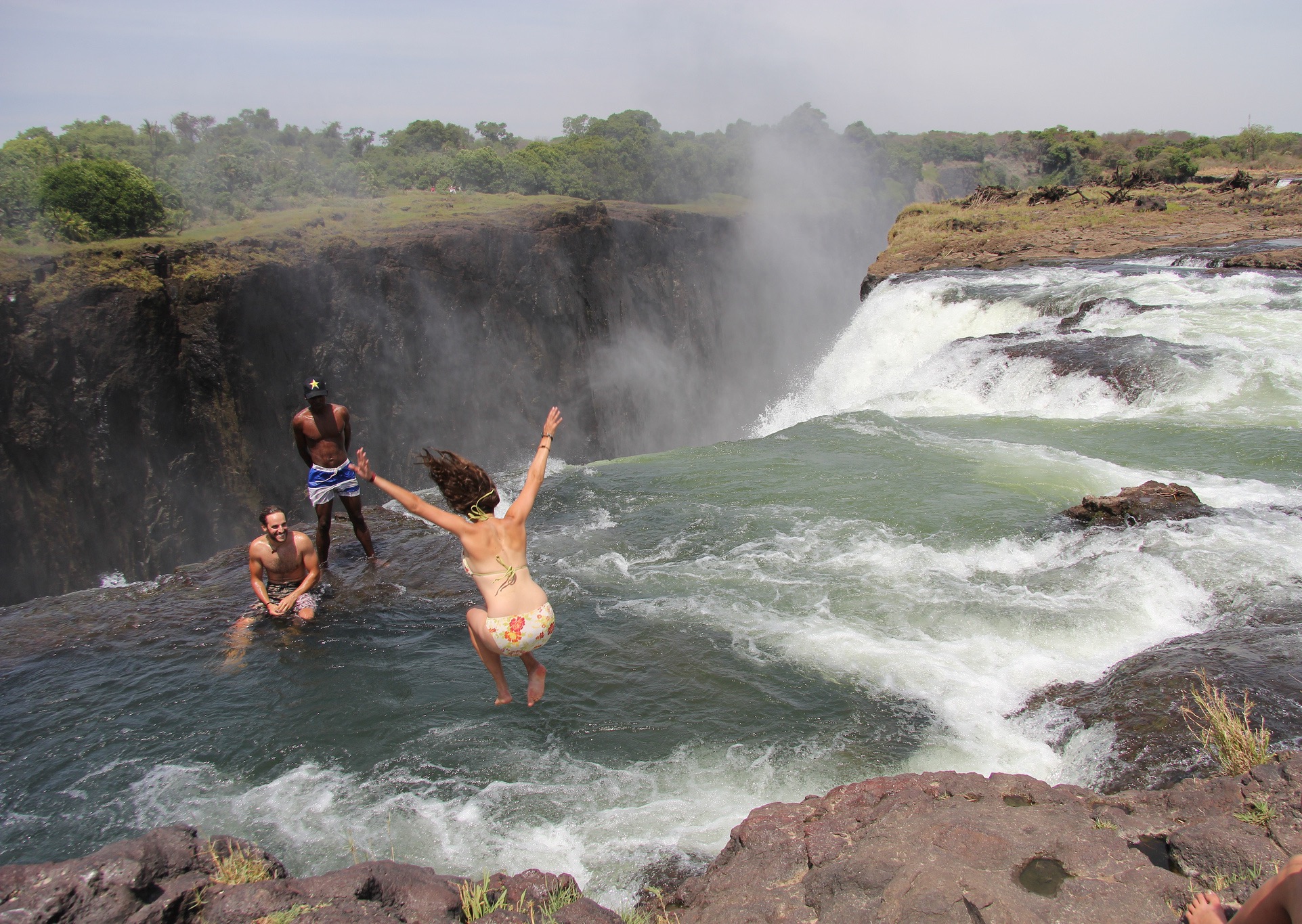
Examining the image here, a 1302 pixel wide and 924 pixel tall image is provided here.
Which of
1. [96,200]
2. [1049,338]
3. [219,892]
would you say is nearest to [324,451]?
[219,892]

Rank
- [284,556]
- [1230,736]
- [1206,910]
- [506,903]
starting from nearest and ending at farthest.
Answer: [1206,910] → [506,903] → [1230,736] → [284,556]

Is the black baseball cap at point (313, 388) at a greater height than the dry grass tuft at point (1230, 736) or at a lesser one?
greater

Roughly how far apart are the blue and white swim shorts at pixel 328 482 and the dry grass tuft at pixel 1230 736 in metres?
6.12

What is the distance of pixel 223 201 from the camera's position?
2484cm

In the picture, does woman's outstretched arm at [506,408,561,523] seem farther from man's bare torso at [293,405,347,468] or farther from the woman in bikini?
man's bare torso at [293,405,347,468]

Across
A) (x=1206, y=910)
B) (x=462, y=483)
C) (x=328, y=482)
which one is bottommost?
(x=1206, y=910)

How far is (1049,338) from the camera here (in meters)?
14.2

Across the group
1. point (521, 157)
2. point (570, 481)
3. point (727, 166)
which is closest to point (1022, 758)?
point (570, 481)

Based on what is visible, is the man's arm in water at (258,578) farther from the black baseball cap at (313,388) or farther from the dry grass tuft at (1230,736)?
the dry grass tuft at (1230,736)

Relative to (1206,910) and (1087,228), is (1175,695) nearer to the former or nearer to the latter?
(1206,910)

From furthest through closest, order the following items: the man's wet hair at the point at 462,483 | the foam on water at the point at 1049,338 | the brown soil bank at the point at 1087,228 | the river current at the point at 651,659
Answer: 1. the brown soil bank at the point at 1087,228
2. the foam on water at the point at 1049,338
3. the river current at the point at 651,659
4. the man's wet hair at the point at 462,483

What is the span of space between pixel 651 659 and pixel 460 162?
35072 millimetres

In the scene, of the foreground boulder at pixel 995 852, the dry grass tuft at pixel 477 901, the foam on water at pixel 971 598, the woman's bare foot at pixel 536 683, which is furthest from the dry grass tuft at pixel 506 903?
the foam on water at pixel 971 598

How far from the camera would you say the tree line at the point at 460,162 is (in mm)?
17828
